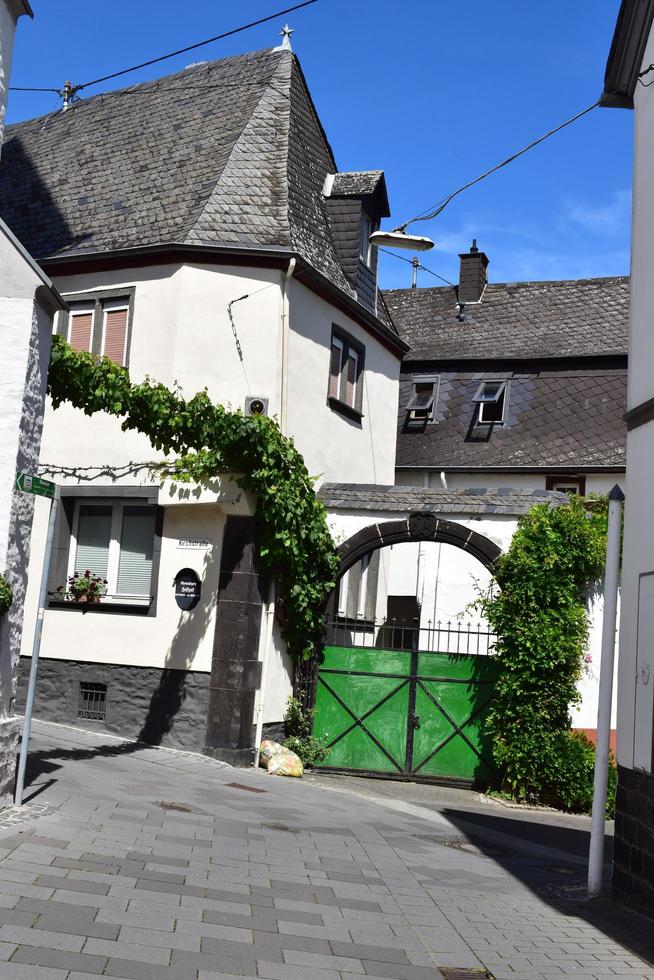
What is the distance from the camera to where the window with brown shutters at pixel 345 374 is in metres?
17.8

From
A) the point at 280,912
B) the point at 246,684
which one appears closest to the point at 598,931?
the point at 280,912

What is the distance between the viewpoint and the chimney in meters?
28.2

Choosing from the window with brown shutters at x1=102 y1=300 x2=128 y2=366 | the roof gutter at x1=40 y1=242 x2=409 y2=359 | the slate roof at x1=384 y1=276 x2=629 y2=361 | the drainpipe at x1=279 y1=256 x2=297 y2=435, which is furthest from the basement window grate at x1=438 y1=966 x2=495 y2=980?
the slate roof at x1=384 y1=276 x2=629 y2=361

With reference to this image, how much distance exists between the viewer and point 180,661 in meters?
15.2

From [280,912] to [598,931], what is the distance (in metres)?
2.19

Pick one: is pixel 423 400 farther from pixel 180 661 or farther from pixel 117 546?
pixel 180 661

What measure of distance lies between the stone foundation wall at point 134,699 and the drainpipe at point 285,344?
3.74 meters

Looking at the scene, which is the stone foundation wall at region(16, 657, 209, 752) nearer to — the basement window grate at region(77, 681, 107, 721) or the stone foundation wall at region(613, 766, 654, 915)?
the basement window grate at region(77, 681, 107, 721)

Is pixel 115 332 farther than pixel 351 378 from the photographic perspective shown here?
No

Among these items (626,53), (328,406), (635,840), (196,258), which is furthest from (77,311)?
(635,840)

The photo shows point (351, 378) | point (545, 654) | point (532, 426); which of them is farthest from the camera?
point (532, 426)

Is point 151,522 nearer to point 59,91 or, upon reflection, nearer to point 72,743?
point 72,743

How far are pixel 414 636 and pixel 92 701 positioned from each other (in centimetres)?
596

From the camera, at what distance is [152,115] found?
63.7ft
